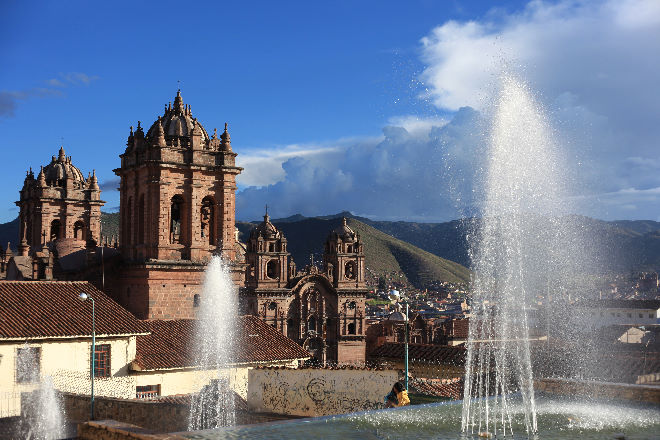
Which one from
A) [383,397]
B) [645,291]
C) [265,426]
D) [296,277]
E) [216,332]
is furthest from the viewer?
[645,291]

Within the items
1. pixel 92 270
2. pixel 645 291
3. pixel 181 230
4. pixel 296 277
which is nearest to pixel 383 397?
pixel 181 230

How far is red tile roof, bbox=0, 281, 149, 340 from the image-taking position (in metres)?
24.1

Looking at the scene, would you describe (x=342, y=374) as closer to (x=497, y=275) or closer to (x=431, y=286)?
(x=497, y=275)

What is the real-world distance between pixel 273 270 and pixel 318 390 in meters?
38.6

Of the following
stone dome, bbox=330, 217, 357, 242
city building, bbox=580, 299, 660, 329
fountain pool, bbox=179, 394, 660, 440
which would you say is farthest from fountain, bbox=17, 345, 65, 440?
city building, bbox=580, 299, 660, 329

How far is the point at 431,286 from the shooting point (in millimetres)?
159250

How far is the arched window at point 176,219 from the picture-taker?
111 feet

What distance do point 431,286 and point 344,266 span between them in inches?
3798

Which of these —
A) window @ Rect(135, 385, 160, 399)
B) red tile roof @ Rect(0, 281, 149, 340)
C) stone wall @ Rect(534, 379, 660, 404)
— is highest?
red tile roof @ Rect(0, 281, 149, 340)

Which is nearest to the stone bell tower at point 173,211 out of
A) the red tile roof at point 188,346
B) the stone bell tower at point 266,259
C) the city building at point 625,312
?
the red tile roof at point 188,346

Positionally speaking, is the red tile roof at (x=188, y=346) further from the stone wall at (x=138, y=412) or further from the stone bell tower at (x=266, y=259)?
the stone bell tower at (x=266, y=259)

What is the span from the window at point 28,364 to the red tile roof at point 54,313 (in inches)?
22.6

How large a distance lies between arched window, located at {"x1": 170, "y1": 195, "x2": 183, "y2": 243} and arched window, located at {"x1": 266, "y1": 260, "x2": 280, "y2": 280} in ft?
87.9

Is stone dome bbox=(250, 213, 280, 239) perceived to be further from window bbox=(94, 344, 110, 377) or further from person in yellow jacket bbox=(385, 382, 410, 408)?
person in yellow jacket bbox=(385, 382, 410, 408)
